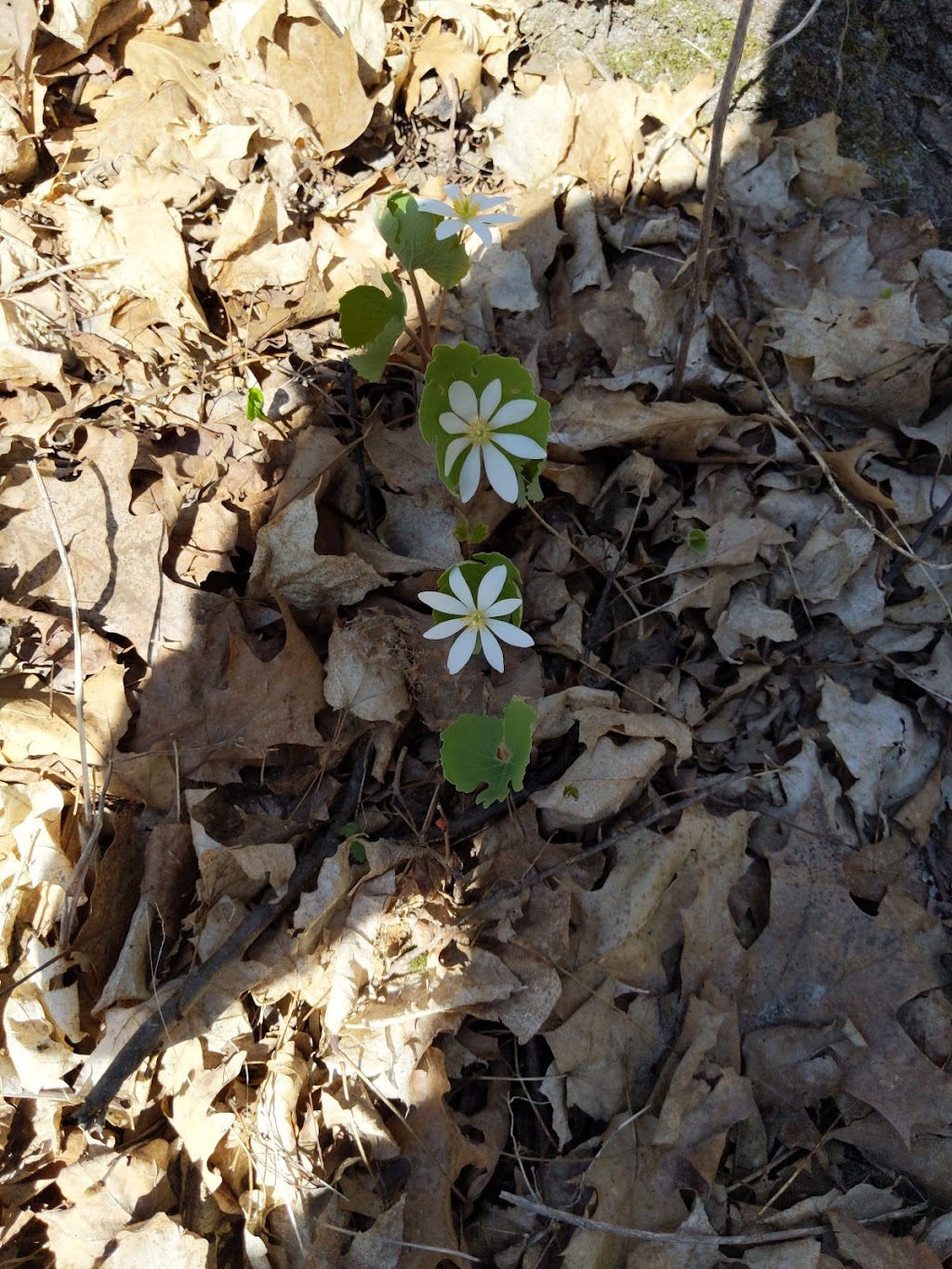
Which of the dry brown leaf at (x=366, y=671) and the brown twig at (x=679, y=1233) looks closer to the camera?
the brown twig at (x=679, y=1233)

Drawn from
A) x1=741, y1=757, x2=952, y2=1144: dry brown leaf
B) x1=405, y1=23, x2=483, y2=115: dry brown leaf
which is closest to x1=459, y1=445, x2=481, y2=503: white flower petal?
x1=741, y1=757, x2=952, y2=1144: dry brown leaf

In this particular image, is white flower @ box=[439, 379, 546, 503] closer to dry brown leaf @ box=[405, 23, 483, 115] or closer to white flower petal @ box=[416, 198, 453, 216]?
white flower petal @ box=[416, 198, 453, 216]

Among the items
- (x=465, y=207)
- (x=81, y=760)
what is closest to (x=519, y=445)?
(x=465, y=207)

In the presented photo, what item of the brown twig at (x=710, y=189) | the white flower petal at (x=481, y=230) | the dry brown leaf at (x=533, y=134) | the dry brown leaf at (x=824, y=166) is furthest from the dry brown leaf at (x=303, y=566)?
the dry brown leaf at (x=824, y=166)

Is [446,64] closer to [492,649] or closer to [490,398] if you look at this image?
[490,398]

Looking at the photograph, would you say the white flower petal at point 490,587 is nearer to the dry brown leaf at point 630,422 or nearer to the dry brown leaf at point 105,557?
the dry brown leaf at point 630,422
